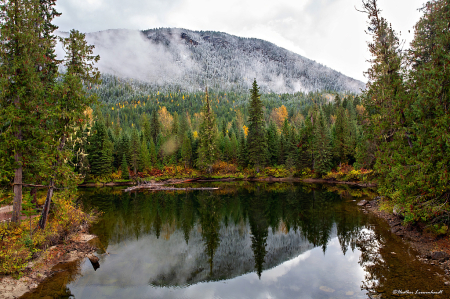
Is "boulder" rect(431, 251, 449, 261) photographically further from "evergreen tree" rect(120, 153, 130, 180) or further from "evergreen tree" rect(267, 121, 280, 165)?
"evergreen tree" rect(120, 153, 130, 180)

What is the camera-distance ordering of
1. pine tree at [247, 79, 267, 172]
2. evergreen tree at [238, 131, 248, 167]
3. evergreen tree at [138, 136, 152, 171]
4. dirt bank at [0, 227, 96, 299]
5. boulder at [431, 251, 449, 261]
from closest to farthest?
dirt bank at [0, 227, 96, 299]
boulder at [431, 251, 449, 261]
pine tree at [247, 79, 267, 172]
evergreen tree at [138, 136, 152, 171]
evergreen tree at [238, 131, 248, 167]

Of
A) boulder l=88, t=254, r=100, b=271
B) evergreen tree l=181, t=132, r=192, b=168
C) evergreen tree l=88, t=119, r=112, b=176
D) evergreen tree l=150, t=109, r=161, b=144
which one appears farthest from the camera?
evergreen tree l=150, t=109, r=161, b=144

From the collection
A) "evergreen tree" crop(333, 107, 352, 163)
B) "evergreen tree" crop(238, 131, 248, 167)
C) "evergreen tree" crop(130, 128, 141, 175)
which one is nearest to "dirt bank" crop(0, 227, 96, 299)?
"evergreen tree" crop(130, 128, 141, 175)

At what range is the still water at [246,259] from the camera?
11.6 meters

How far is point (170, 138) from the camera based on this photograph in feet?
228

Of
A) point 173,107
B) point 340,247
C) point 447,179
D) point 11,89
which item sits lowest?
point 340,247

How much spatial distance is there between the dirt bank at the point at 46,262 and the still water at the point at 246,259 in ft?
1.68

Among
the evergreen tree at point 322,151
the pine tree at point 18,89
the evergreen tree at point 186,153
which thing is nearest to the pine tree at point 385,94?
the pine tree at point 18,89

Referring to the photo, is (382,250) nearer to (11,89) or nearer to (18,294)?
(18,294)

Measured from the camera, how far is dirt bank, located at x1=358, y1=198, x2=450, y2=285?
482 inches

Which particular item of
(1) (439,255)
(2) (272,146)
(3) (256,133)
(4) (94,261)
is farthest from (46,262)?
(2) (272,146)

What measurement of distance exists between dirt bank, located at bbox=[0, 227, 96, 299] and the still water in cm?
51

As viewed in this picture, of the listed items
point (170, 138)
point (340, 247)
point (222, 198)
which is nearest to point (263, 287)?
point (340, 247)

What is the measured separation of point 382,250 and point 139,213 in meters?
22.4
